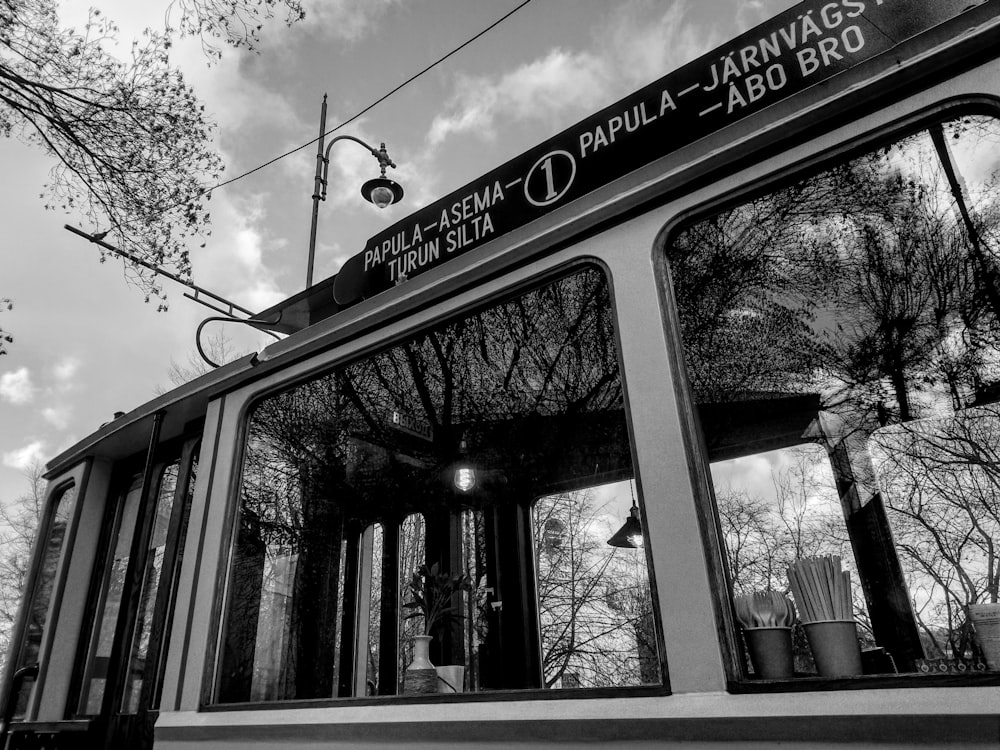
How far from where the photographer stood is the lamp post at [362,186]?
245 inches

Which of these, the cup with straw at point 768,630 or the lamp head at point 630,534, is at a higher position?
the lamp head at point 630,534

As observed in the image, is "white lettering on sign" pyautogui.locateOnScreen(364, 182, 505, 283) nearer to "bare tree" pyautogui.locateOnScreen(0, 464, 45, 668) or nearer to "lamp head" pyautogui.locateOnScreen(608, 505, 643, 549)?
"lamp head" pyautogui.locateOnScreen(608, 505, 643, 549)

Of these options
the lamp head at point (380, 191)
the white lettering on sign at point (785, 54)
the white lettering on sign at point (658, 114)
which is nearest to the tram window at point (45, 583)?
the white lettering on sign at point (658, 114)

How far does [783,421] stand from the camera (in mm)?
3396

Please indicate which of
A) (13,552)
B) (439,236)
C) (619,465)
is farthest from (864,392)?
(13,552)

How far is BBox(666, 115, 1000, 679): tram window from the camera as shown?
156 centimetres

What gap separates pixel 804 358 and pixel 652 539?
2.04m

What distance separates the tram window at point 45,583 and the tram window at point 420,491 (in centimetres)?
128

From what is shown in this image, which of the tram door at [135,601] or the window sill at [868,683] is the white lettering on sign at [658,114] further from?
the tram door at [135,601]

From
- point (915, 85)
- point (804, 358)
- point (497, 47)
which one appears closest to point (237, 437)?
point (915, 85)

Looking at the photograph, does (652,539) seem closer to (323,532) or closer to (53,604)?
(323,532)

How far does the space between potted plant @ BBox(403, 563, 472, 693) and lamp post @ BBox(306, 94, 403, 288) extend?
10.9 feet

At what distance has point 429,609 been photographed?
3.13 meters

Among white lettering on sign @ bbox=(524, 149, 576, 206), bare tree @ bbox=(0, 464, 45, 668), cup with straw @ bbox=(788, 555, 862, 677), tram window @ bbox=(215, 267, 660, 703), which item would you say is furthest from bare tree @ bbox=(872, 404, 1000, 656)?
bare tree @ bbox=(0, 464, 45, 668)
